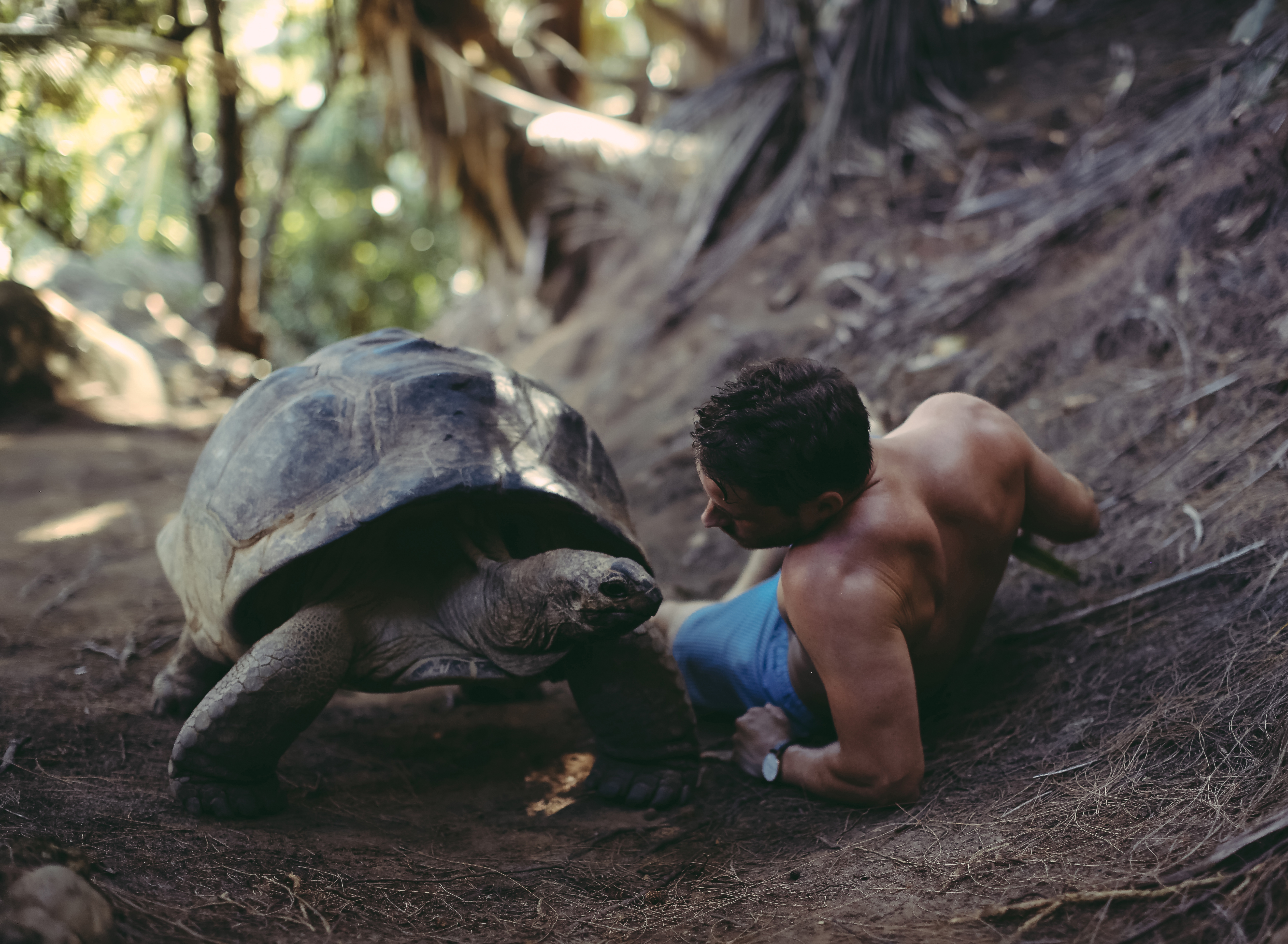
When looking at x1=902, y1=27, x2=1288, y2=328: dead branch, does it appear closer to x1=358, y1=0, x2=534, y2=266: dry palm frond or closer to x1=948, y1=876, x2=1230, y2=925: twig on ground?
x1=948, y1=876, x2=1230, y2=925: twig on ground

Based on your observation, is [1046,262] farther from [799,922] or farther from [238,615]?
[238,615]

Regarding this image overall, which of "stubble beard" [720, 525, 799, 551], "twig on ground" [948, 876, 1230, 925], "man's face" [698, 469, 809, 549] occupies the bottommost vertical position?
"twig on ground" [948, 876, 1230, 925]

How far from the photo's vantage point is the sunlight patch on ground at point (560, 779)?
2240mm

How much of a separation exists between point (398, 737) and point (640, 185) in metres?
5.32

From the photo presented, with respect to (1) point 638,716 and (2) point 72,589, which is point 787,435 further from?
(2) point 72,589

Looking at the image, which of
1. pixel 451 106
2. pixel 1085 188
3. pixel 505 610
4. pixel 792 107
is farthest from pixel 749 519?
pixel 451 106

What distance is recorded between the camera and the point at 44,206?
19.0 ft

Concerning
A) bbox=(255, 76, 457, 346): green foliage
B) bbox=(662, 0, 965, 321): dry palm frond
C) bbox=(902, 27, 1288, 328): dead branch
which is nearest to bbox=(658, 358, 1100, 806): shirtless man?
bbox=(902, 27, 1288, 328): dead branch

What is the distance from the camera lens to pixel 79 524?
14.4ft

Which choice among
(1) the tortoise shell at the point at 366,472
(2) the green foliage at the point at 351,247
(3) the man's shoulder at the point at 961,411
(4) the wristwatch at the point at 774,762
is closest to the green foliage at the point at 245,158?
(2) the green foliage at the point at 351,247

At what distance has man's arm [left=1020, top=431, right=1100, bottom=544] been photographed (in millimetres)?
2201

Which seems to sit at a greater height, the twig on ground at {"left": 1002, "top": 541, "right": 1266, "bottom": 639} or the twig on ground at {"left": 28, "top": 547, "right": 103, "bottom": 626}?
the twig on ground at {"left": 1002, "top": 541, "right": 1266, "bottom": 639}

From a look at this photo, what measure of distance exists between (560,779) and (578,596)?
2.78ft

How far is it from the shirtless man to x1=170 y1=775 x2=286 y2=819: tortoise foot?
3.98 feet
